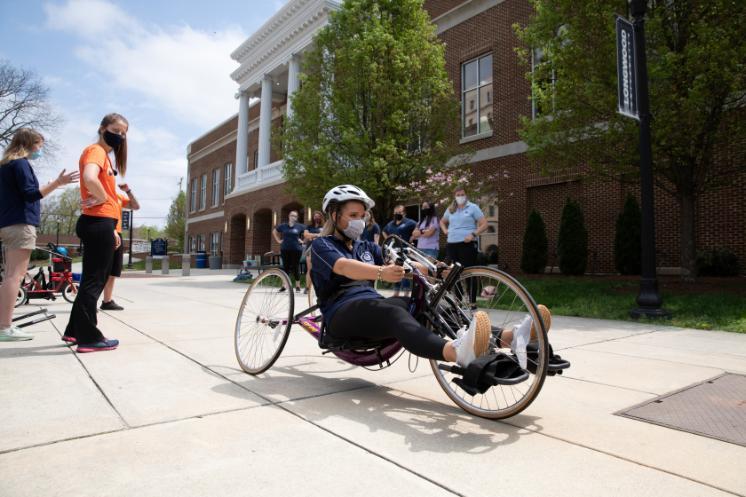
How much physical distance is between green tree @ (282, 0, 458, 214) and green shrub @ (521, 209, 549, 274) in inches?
131

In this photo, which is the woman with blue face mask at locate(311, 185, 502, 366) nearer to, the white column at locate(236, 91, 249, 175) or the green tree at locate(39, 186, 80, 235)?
the white column at locate(236, 91, 249, 175)

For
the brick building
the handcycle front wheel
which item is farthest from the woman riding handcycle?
the brick building

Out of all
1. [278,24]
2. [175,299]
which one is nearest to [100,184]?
[175,299]

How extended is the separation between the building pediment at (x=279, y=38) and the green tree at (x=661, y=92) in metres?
15.8

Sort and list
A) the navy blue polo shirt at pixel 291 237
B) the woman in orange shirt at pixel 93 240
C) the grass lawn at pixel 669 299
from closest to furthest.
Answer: the woman in orange shirt at pixel 93 240
the grass lawn at pixel 669 299
the navy blue polo shirt at pixel 291 237

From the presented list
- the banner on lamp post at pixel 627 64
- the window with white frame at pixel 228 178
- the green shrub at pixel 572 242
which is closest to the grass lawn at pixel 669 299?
the green shrub at pixel 572 242

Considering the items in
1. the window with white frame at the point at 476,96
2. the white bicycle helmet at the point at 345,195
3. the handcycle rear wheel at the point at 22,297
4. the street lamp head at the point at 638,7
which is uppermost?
the window with white frame at the point at 476,96

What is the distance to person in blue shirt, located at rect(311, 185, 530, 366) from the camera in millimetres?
2377

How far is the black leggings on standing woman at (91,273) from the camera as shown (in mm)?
4203

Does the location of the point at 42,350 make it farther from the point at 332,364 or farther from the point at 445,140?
the point at 445,140

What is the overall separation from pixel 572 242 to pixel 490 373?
→ 40.5 ft

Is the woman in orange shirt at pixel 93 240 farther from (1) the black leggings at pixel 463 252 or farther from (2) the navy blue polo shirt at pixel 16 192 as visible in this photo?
(1) the black leggings at pixel 463 252

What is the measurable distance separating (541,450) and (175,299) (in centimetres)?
883

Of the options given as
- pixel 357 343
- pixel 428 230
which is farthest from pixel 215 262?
pixel 357 343
